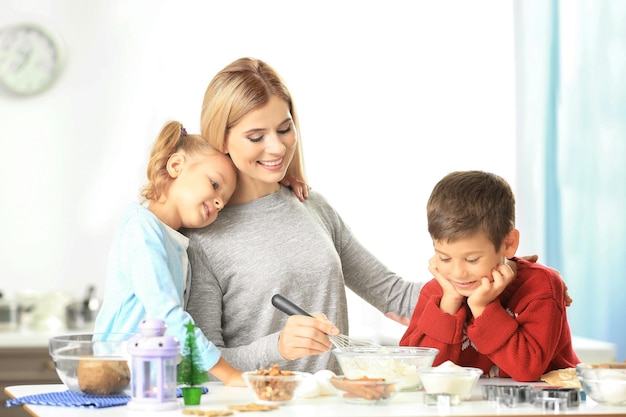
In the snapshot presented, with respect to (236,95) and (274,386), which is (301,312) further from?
(236,95)

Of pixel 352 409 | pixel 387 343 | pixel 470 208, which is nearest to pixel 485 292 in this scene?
pixel 470 208

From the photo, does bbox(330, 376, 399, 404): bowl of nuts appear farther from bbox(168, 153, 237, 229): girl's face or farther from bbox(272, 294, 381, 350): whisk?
bbox(168, 153, 237, 229): girl's face

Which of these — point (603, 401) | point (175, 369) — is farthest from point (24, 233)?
point (603, 401)

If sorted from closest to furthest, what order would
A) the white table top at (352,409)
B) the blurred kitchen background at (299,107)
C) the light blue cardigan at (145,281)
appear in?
1. the white table top at (352,409)
2. the light blue cardigan at (145,281)
3. the blurred kitchen background at (299,107)

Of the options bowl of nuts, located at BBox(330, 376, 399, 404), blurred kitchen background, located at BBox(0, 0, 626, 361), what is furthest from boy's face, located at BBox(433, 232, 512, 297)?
blurred kitchen background, located at BBox(0, 0, 626, 361)

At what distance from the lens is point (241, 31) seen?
13.7 feet

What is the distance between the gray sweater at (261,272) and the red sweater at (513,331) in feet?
0.93

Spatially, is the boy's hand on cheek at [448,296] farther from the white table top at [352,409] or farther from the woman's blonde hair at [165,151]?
the woman's blonde hair at [165,151]

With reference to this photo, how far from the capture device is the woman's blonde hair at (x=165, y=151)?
2.07 m

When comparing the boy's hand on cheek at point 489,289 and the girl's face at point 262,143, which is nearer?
the boy's hand on cheek at point 489,289

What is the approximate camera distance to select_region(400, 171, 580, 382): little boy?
1832 millimetres

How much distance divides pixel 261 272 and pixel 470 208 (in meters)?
0.54

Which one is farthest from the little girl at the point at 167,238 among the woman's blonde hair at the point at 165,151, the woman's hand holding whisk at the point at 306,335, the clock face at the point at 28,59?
the clock face at the point at 28,59

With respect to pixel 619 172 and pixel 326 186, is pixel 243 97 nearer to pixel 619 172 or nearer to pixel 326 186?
pixel 619 172
